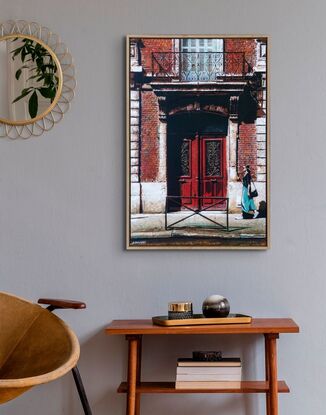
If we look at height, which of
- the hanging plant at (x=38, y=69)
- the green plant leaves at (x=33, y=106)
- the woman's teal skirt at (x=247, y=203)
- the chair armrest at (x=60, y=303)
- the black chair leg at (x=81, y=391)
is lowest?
the black chair leg at (x=81, y=391)

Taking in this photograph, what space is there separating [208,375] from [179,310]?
0.31 m

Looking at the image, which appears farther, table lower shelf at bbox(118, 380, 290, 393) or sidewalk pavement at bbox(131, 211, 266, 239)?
sidewalk pavement at bbox(131, 211, 266, 239)

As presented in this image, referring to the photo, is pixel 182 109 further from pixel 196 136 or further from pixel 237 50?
pixel 237 50

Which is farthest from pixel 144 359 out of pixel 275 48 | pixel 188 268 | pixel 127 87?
pixel 275 48

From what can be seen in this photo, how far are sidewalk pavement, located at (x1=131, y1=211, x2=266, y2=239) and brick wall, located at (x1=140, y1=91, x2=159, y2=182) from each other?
203 millimetres

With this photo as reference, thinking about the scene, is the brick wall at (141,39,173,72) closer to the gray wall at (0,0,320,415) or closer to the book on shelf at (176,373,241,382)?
the gray wall at (0,0,320,415)

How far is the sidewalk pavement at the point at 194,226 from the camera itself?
3.70 meters

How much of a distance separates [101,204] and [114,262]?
288 millimetres

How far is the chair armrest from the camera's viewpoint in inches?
129

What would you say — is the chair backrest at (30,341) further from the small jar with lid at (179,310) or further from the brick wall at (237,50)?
the brick wall at (237,50)

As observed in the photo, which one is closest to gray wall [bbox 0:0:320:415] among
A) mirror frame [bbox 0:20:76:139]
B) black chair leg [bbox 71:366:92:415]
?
mirror frame [bbox 0:20:76:139]

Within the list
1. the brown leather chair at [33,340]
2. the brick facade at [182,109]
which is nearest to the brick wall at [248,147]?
the brick facade at [182,109]

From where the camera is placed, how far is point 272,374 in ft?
11.0

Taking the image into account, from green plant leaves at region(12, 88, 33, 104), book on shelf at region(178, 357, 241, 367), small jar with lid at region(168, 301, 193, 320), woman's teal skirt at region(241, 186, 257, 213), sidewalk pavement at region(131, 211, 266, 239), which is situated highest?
green plant leaves at region(12, 88, 33, 104)
